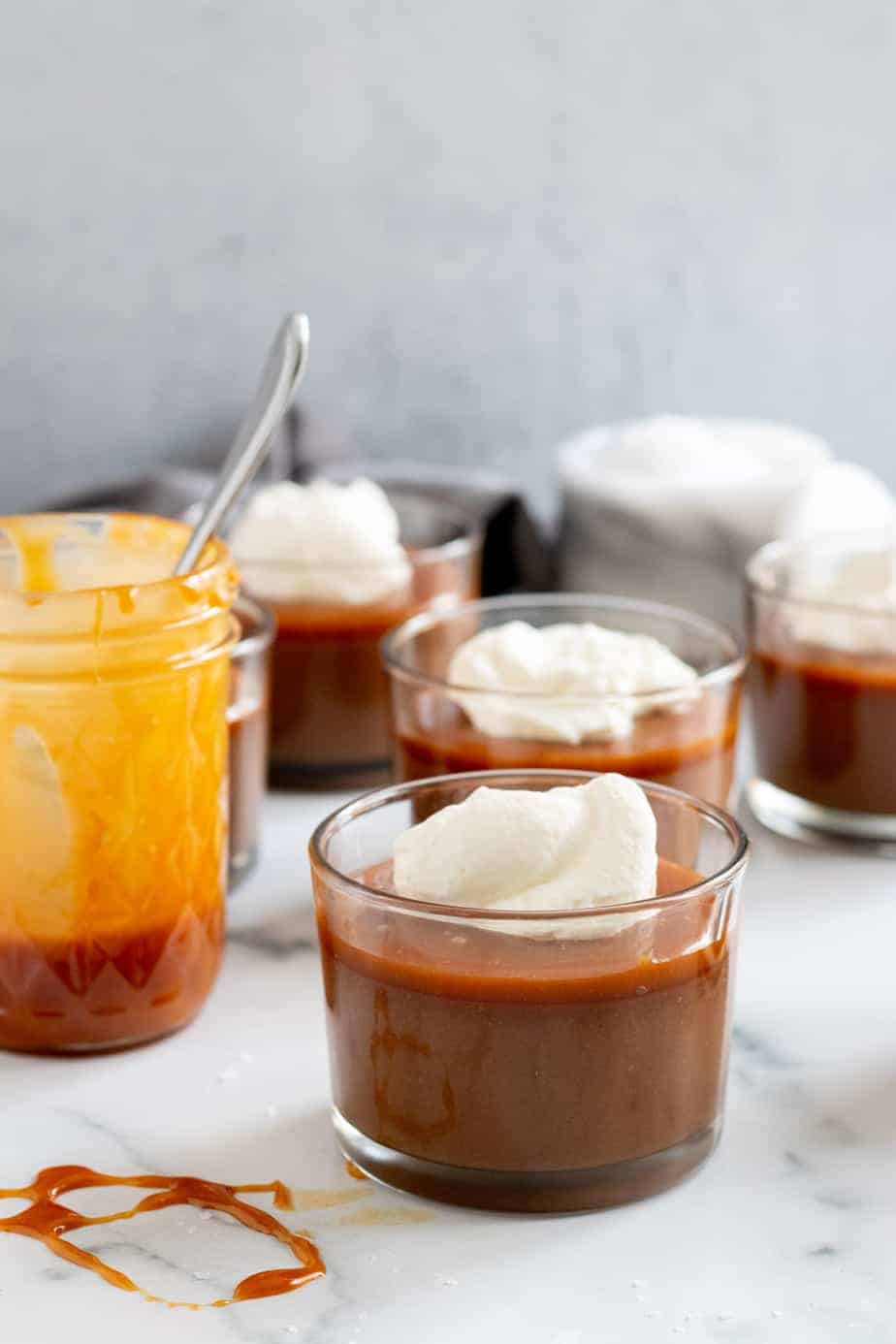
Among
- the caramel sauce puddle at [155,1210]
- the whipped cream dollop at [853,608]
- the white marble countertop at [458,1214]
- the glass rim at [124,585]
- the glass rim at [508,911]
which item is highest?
the glass rim at [124,585]

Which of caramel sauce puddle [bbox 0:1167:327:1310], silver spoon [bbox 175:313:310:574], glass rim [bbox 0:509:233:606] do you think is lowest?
caramel sauce puddle [bbox 0:1167:327:1310]

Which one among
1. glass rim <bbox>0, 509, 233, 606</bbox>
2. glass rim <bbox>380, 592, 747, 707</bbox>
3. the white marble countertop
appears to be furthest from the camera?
glass rim <bbox>380, 592, 747, 707</bbox>

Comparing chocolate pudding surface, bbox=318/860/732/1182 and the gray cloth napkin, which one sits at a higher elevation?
the gray cloth napkin

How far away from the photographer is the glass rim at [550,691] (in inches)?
50.1

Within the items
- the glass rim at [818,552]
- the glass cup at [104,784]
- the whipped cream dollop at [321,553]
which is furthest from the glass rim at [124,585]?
the glass rim at [818,552]

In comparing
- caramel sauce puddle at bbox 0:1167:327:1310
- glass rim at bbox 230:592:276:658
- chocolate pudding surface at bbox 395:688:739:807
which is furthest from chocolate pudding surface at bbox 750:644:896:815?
caramel sauce puddle at bbox 0:1167:327:1310

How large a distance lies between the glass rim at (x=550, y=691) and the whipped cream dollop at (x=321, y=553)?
0.05 m

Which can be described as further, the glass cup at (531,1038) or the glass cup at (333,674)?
the glass cup at (333,674)

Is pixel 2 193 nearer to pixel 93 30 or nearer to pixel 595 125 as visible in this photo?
pixel 93 30

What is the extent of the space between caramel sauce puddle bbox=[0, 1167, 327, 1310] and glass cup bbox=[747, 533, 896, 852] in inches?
25.4

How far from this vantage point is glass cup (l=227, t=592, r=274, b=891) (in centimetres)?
136

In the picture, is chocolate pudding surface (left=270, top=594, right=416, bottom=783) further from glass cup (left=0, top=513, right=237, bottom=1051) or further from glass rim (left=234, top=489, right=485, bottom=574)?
glass cup (left=0, top=513, right=237, bottom=1051)

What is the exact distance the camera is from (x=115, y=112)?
2.10 meters

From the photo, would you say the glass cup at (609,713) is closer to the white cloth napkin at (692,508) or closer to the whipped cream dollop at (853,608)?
the whipped cream dollop at (853,608)
